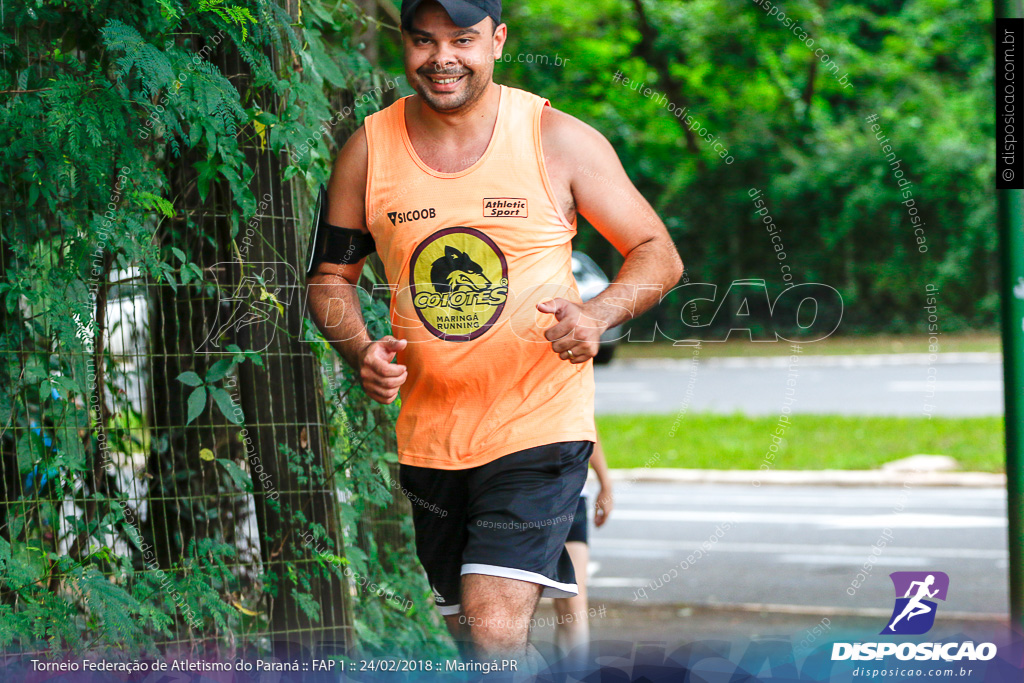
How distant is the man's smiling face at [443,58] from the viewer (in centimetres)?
268

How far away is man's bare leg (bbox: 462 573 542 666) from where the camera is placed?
2.57 metres

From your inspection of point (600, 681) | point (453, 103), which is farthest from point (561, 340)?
point (600, 681)

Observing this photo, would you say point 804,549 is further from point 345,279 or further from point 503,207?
point 503,207

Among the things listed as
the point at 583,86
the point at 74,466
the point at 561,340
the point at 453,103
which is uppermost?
the point at 583,86

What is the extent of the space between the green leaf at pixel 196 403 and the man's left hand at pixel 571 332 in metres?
1.41

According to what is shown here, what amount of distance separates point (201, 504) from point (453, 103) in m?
1.73

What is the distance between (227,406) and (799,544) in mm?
4781

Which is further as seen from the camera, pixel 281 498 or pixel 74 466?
pixel 281 498

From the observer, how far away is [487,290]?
8.82 ft

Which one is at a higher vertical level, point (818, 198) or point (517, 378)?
point (818, 198)

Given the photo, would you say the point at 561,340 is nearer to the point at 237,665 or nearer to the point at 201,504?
the point at 237,665

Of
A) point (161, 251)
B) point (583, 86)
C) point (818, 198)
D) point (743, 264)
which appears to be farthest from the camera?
point (818, 198)

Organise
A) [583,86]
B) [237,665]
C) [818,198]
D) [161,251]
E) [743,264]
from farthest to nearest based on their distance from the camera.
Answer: [818,198] < [743,264] < [583,86] < [161,251] < [237,665]

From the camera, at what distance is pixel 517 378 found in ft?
A: 8.87
